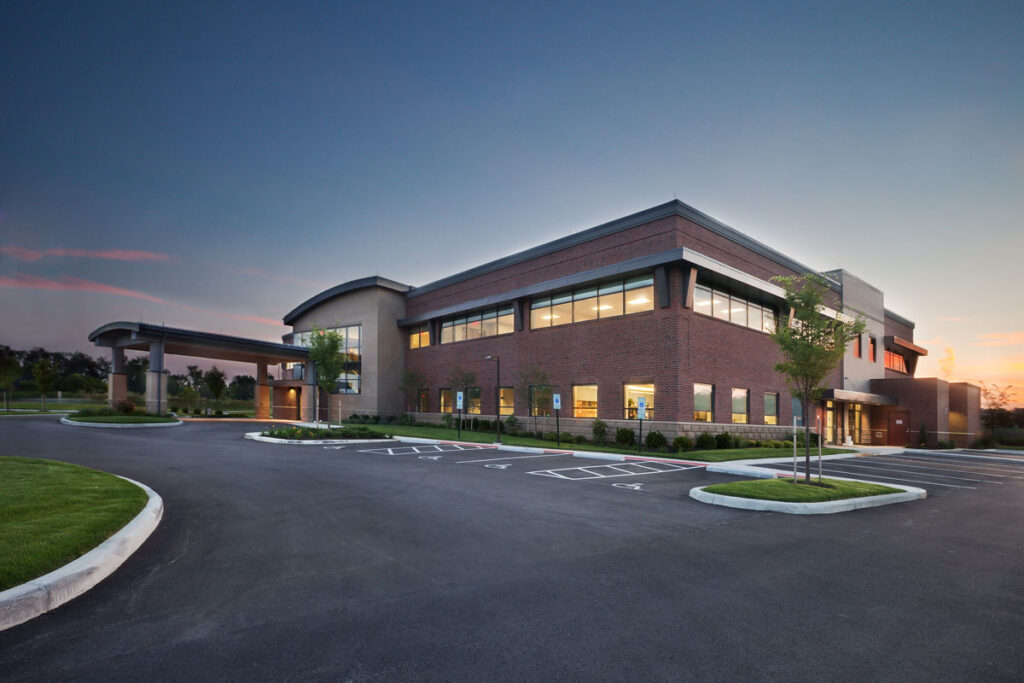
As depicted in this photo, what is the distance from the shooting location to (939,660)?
4.16 m

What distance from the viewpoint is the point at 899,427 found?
134 ft

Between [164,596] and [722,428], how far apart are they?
2659cm

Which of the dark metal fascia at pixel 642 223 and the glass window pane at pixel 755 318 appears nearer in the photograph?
the dark metal fascia at pixel 642 223

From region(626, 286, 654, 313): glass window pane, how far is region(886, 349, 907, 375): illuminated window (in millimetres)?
35005

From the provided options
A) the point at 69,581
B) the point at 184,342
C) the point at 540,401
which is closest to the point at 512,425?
the point at 540,401

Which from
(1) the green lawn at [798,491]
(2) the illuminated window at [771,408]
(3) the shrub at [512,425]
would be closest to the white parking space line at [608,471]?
(1) the green lawn at [798,491]

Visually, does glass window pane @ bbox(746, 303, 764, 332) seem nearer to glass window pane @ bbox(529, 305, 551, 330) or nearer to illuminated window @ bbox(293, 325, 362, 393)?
glass window pane @ bbox(529, 305, 551, 330)

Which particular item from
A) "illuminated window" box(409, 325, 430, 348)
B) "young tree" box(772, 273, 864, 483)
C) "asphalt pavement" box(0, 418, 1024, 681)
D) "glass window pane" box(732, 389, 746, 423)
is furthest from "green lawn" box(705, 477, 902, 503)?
"illuminated window" box(409, 325, 430, 348)

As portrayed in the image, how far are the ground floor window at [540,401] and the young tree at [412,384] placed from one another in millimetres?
13355

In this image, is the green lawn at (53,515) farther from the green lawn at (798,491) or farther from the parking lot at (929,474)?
the parking lot at (929,474)

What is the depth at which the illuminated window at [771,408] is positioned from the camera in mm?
31594

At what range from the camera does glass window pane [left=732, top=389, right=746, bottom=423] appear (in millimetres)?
29000

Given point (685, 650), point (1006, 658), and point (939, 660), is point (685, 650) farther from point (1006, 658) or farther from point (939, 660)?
point (1006, 658)

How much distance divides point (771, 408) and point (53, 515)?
33797mm
